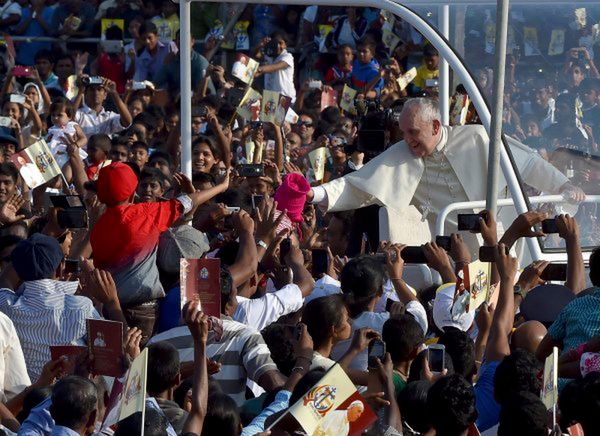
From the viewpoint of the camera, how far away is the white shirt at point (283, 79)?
1555 centimetres

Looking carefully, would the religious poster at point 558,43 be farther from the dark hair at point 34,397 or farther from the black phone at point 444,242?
the dark hair at point 34,397

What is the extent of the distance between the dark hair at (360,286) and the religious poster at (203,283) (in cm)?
108

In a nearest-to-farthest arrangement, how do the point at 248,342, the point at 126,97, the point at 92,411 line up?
the point at 92,411, the point at 248,342, the point at 126,97

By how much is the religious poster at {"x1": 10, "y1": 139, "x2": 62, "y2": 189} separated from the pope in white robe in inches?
66.7

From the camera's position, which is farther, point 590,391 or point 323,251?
point 323,251

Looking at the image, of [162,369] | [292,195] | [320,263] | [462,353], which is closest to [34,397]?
[162,369]

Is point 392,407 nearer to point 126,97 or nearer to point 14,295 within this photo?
point 14,295

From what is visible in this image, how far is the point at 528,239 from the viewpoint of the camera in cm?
931

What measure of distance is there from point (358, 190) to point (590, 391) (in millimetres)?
5014

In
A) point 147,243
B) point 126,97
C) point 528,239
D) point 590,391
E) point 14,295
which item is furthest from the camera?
point 126,97

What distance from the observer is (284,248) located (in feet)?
→ 27.6

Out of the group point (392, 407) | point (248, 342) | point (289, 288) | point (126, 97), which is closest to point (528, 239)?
point (289, 288)

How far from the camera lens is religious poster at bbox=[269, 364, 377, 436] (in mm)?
5176

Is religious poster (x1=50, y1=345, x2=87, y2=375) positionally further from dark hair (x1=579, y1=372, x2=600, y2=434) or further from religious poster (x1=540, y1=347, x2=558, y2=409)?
dark hair (x1=579, y1=372, x2=600, y2=434)
